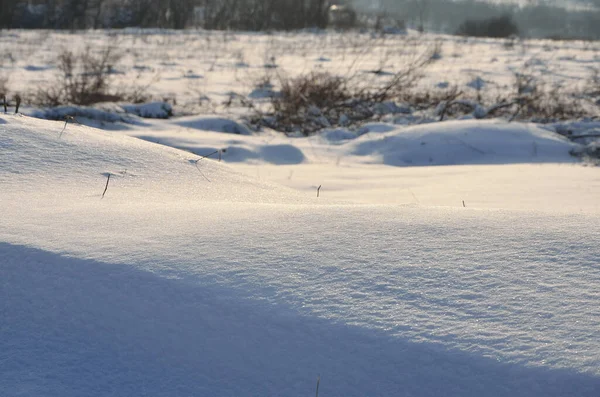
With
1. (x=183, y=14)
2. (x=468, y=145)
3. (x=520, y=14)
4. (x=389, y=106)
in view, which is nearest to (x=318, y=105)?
(x=389, y=106)

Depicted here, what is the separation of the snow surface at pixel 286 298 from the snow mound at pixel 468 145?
2.86 metres

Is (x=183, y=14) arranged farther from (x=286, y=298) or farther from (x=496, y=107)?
(x=286, y=298)

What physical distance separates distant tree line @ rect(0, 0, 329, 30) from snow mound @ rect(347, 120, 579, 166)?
17.2m

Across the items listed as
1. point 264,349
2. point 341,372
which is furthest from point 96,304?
point 341,372

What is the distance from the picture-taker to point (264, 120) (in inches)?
224

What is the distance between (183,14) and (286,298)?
22837mm

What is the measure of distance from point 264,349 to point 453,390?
0.33 m

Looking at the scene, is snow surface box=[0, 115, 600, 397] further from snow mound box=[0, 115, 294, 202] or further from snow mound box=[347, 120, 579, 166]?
snow mound box=[347, 120, 579, 166]

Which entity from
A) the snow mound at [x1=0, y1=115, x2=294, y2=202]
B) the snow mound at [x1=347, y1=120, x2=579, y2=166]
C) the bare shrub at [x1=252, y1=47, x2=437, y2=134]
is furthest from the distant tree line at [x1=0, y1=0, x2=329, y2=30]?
the snow mound at [x1=0, y1=115, x2=294, y2=202]

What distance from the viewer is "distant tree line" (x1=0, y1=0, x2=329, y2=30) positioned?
68.9ft

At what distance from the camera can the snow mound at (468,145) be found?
4488 millimetres

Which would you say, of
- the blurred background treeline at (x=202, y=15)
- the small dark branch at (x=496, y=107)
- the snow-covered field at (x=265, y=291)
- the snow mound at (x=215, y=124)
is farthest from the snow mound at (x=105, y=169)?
the blurred background treeline at (x=202, y=15)

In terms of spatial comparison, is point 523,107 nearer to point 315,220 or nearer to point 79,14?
point 315,220

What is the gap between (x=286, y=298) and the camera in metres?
1.18
